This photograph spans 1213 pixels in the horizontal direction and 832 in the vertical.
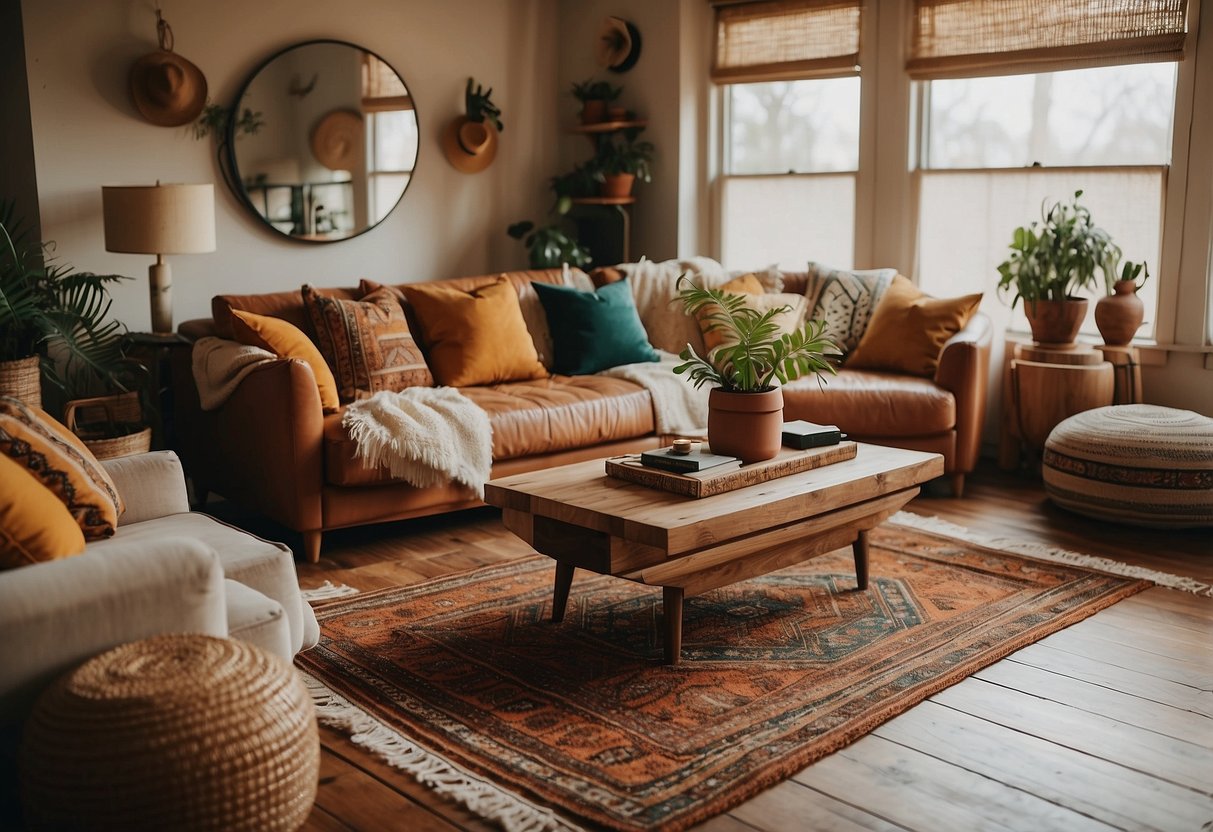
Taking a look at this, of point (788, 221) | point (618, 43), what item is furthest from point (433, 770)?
point (618, 43)

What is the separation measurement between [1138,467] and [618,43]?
11.4ft

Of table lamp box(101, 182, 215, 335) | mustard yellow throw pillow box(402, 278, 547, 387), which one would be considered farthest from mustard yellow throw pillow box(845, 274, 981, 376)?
table lamp box(101, 182, 215, 335)

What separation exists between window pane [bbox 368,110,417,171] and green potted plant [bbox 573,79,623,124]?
961 mm

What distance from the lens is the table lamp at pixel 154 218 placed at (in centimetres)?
420

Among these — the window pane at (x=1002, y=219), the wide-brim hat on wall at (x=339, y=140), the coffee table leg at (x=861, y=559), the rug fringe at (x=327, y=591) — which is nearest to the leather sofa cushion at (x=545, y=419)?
the rug fringe at (x=327, y=591)

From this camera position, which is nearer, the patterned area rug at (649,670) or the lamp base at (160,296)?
the patterned area rug at (649,670)

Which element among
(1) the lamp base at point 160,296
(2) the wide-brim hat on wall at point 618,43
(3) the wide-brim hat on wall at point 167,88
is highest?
(2) the wide-brim hat on wall at point 618,43

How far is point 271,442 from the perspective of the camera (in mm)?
3768

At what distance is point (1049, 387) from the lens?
4633 millimetres

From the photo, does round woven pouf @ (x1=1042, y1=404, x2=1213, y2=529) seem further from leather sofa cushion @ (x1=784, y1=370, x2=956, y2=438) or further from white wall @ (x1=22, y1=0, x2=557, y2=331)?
white wall @ (x1=22, y1=0, x2=557, y2=331)

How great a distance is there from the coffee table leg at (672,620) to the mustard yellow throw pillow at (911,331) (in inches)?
93.1

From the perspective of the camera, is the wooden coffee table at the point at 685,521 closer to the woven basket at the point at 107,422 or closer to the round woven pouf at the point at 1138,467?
the round woven pouf at the point at 1138,467

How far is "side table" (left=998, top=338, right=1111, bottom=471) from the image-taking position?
4.58 metres

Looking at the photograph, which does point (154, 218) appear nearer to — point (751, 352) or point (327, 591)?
point (327, 591)
